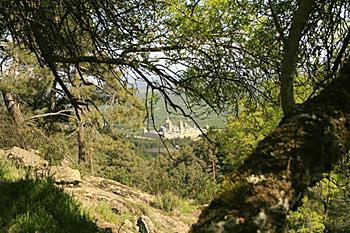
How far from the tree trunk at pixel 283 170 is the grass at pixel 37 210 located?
2272 millimetres

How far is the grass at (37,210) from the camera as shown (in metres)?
2.45

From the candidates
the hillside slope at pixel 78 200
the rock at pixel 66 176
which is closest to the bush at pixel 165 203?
the hillside slope at pixel 78 200

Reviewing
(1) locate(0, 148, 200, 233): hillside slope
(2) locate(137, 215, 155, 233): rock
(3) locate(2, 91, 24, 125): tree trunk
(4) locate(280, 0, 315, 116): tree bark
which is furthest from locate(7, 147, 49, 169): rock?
(3) locate(2, 91, 24, 125): tree trunk

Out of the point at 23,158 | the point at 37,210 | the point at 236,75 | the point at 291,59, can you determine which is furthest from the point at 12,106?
the point at 291,59

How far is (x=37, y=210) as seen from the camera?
280 centimetres

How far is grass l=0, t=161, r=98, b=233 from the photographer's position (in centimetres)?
245

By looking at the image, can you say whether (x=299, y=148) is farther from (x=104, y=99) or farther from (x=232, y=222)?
(x=104, y=99)

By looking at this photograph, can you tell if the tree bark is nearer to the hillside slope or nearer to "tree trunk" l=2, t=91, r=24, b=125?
the hillside slope

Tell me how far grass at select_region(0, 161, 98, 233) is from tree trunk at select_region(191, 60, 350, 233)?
7.45 ft

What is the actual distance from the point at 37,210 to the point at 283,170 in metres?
2.90

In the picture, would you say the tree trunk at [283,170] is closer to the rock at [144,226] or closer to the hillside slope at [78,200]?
the hillside slope at [78,200]

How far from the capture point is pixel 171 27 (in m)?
3.24

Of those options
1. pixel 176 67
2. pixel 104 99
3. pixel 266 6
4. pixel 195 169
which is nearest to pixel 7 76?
pixel 104 99

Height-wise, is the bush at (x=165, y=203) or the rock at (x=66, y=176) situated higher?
the rock at (x=66, y=176)
